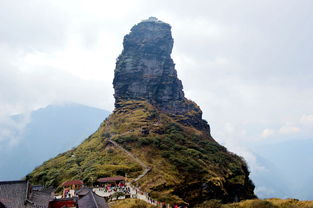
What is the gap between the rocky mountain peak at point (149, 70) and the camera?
4564 inches

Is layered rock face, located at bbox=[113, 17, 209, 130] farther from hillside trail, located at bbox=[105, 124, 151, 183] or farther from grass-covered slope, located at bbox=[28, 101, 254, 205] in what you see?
hillside trail, located at bbox=[105, 124, 151, 183]

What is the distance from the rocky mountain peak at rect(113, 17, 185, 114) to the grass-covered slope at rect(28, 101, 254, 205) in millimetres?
14484

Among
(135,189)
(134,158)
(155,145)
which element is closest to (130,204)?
(135,189)

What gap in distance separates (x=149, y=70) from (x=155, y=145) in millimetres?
50309

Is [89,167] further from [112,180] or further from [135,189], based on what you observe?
[135,189]

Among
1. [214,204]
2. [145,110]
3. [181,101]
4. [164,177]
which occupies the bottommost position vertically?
[214,204]

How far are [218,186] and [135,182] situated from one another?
21844 mm

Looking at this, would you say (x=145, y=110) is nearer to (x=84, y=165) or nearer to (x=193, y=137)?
(x=193, y=137)

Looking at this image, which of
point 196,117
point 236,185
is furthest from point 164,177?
point 196,117

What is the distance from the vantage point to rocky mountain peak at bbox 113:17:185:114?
4564 inches

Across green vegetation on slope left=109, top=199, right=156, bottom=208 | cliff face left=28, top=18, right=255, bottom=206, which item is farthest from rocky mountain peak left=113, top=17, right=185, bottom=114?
green vegetation on slope left=109, top=199, right=156, bottom=208

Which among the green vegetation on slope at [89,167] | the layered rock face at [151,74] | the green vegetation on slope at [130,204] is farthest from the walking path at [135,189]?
the layered rock face at [151,74]

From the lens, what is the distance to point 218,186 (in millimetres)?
65562

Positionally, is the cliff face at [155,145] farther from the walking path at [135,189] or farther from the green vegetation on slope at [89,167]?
the walking path at [135,189]
